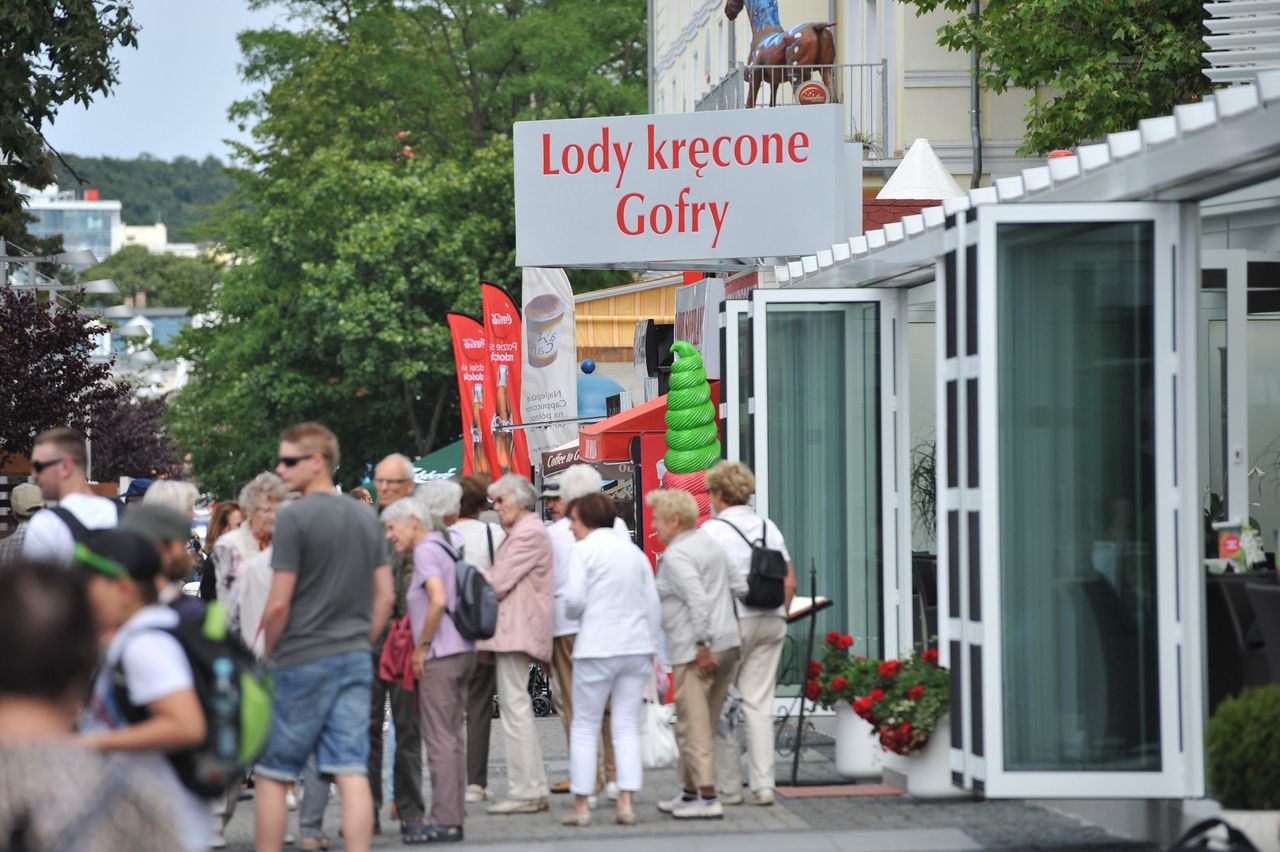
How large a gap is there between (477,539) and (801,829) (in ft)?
7.79

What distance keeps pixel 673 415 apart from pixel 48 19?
21.4 feet

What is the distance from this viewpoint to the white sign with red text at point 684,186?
1574 centimetres

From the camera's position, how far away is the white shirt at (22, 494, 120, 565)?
26.0ft

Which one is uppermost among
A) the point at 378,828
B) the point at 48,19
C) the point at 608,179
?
the point at 48,19

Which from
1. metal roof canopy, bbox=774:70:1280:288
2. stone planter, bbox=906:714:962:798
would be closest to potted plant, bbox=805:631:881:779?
stone planter, bbox=906:714:962:798

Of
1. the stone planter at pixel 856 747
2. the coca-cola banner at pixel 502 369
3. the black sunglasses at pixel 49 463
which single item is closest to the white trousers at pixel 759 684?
the stone planter at pixel 856 747

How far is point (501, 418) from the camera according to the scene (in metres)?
25.9

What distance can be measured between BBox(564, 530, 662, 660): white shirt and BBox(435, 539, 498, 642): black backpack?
0.50 m

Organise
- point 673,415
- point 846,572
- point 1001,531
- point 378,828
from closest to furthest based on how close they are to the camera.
Answer: point 1001,531
point 378,828
point 846,572
point 673,415

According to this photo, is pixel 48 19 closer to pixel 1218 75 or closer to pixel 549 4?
pixel 1218 75

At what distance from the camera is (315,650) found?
816cm

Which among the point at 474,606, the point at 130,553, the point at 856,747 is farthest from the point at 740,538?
the point at 130,553

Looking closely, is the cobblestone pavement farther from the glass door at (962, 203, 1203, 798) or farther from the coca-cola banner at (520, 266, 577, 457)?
the coca-cola banner at (520, 266, 577, 457)

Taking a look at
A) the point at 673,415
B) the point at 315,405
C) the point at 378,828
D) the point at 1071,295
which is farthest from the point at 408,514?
the point at 315,405
